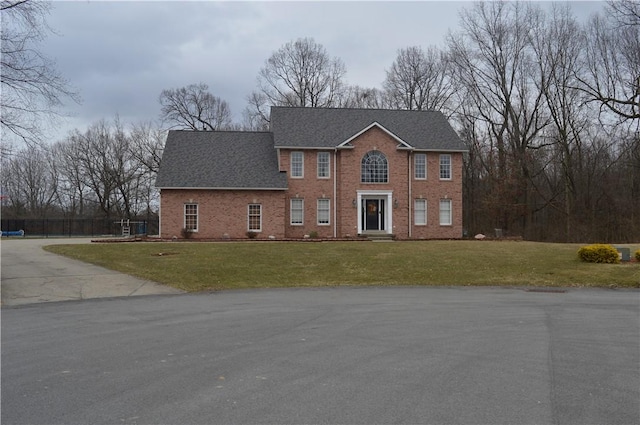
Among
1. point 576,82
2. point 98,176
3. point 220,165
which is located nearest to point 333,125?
point 220,165

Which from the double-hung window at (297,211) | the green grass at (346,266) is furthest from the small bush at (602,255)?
the double-hung window at (297,211)

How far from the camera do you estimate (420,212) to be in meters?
36.2

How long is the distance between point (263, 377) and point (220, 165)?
97.7ft

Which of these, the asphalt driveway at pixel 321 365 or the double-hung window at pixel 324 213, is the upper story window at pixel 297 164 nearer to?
the double-hung window at pixel 324 213

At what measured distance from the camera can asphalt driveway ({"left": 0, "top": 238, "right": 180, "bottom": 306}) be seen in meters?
14.2

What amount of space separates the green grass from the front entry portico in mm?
9477

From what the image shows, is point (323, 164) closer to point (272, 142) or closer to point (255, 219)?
point (272, 142)

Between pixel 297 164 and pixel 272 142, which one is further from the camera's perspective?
pixel 272 142

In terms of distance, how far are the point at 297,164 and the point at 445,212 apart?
1014 cm

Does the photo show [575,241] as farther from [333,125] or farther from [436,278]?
[436,278]

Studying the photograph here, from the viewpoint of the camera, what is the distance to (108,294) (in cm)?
1462

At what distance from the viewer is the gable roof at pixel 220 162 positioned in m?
33.8

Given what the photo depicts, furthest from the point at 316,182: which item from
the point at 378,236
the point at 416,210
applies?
the point at 416,210

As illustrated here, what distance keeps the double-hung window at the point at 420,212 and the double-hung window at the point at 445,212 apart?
113 cm
